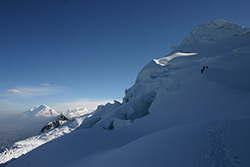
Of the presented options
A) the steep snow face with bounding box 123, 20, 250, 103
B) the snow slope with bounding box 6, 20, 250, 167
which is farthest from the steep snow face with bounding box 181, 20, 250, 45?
the snow slope with bounding box 6, 20, 250, 167

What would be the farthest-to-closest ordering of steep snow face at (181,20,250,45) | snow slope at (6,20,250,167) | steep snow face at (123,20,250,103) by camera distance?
steep snow face at (181,20,250,45) → steep snow face at (123,20,250,103) → snow slope at (6,20,250,167)

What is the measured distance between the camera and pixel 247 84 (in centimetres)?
1237

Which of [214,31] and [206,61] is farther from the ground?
[214,31]

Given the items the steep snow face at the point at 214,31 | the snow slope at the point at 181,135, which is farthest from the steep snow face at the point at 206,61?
the snow slope at the point at 181,135

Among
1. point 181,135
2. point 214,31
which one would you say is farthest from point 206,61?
point 214,31

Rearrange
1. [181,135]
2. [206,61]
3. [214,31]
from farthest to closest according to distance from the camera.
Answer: [214,31] < [206,61] < [181,135]

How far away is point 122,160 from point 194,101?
451 inches

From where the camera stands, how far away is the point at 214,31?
42344mm

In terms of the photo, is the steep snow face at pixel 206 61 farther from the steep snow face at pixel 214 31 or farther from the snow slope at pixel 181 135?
the snow slope at pixel 181 135

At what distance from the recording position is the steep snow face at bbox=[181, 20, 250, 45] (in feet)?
127

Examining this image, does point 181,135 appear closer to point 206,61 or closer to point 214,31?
point 206,61

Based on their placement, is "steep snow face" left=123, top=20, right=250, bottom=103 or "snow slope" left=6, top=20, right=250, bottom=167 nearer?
"snow slope" left=6, top=20, right=250, bottom=167

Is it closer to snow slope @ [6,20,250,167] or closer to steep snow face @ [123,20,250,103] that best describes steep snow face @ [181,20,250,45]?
steep snow face @ [123,20,250,103]

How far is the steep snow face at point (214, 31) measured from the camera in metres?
38.7
